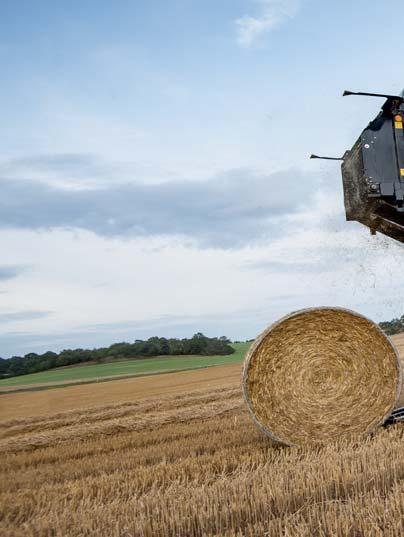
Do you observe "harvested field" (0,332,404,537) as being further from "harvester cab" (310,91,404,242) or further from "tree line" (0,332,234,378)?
"tree line" (0,332,234,378)

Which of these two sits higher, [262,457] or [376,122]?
[376,122]

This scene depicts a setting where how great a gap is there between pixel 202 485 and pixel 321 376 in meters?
2.18

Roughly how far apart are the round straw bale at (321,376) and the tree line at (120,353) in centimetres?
2834

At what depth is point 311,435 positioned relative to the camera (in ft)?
17.5

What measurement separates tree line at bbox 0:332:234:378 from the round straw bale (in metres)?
28.3

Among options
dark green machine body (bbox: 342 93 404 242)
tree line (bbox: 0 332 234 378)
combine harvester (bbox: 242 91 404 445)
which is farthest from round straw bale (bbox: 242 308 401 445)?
tree line (bbox: 0 332 234 378)

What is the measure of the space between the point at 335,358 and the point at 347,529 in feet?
9.79

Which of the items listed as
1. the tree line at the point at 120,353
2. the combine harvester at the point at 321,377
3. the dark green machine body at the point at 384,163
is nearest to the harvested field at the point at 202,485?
the combine harvester at the point at 321,377

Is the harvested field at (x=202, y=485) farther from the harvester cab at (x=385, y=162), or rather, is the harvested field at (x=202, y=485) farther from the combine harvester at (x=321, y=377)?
the harvester cab at (x=385, y=162)

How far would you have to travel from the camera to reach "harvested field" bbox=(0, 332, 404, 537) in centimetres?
305

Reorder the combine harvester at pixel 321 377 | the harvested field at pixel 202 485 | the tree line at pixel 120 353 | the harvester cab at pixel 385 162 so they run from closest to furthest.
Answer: the harvested field at pixel 202 485 → the combine harvester at pixel 321 377 → the harvester cab at pixel 385 162 → the tree line at pixel 120 353

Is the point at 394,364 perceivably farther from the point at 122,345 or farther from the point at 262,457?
the point at 122,345

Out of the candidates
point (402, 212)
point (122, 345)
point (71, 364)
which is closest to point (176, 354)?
point (122, 345)

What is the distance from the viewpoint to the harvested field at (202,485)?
3.05 metres
